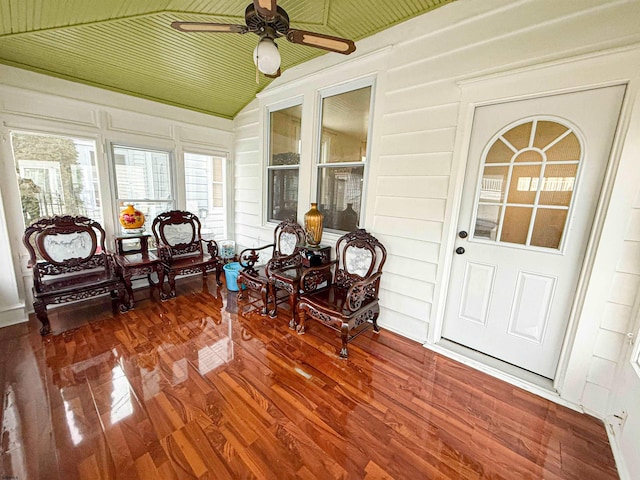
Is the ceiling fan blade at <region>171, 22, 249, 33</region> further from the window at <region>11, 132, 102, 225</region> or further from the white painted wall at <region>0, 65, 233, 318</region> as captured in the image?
the window at <region>11, 132, 102, 225</region>

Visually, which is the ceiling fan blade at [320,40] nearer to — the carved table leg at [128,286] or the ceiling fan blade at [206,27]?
the ceiling fan blade at [206,27]

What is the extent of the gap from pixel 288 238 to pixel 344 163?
1116 millimetres

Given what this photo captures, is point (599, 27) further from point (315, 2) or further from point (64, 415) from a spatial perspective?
point (64, 415)

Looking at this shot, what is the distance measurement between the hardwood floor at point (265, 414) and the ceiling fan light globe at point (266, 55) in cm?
209

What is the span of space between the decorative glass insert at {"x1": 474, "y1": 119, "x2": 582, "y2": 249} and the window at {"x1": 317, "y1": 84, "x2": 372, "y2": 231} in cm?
113

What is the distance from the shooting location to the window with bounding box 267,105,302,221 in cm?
331

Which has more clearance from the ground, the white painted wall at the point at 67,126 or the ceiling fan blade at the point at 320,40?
the ceiling fan blade at the point at 320,40

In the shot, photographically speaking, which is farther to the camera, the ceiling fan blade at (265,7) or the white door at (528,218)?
the white door at (528,218)

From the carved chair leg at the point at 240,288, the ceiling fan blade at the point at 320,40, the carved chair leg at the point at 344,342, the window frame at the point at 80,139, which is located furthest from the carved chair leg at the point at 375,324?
the window frame at the point at 80,139

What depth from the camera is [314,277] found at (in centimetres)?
254

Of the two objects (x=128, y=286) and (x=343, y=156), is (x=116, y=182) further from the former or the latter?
(x=343, y=156)

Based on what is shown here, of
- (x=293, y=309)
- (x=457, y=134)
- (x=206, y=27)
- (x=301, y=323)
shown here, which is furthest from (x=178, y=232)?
(x=457, y=134)

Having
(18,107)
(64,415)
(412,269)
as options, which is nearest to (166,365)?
(64,415)

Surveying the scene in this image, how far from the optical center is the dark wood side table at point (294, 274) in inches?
98.9
